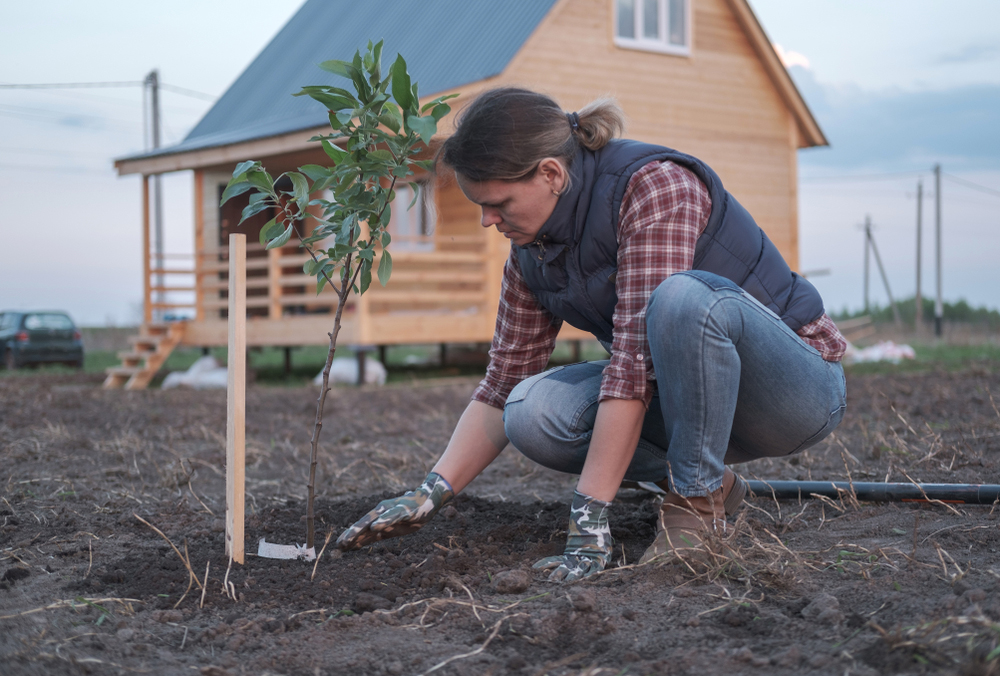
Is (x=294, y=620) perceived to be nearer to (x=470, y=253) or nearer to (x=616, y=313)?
(x=616, y=313)

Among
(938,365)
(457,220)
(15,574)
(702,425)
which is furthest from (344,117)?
(938,365)

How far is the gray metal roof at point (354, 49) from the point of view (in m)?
10.9

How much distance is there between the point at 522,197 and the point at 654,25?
37.4ft

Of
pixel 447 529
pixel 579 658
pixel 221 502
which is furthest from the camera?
pixel 221 502

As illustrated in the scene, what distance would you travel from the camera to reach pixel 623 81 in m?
12.0

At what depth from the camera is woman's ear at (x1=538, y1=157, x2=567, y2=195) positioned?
219 centimetres

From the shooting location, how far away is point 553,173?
2.21 meters

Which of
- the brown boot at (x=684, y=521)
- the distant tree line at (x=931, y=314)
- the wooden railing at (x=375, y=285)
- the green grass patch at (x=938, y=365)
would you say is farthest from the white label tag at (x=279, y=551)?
the distant tree line at (x=931, y=314)

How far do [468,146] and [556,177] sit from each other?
9.8 inches

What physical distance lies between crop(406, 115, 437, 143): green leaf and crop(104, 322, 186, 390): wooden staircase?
31.2ft

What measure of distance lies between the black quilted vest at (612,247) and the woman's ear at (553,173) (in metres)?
0.03

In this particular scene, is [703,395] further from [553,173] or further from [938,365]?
[938,365]

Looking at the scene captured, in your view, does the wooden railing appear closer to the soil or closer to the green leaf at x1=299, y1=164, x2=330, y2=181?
the soil

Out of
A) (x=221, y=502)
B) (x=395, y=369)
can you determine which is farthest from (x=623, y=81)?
(x=221, y=502)
